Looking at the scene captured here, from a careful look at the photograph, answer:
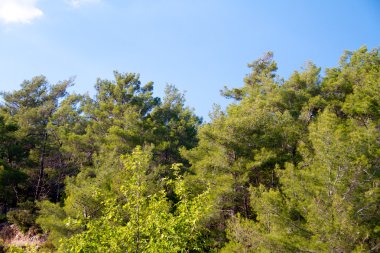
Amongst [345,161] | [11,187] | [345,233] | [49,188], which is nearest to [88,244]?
[345,233]

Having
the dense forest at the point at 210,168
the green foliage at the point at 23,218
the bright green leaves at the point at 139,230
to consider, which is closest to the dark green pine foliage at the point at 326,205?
the dense forest at the point at 210,168

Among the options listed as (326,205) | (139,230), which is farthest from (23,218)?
(326,205)

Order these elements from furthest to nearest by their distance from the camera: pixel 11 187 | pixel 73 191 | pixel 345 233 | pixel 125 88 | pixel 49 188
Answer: pixel 125 88, pixel 49 188, pixel 11 187, pixel 73 191, pixel 345 233

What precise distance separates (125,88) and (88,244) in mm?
22594

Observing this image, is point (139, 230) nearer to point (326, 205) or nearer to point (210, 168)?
point (326, 205)

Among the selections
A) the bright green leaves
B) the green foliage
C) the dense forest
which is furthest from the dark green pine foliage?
the green foliage

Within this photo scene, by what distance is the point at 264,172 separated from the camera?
16.2 meters

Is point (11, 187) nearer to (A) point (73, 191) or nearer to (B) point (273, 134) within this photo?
(A) point (73, 191)

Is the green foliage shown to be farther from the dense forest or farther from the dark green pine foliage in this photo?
the dark green pine foliage

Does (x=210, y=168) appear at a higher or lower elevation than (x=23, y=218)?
higher

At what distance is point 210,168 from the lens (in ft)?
54.3

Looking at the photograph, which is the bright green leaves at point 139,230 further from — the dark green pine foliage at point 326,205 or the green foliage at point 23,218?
the green foliage at point 23,218

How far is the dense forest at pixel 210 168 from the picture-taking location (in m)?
7.34

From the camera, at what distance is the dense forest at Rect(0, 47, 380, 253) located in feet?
24.1
